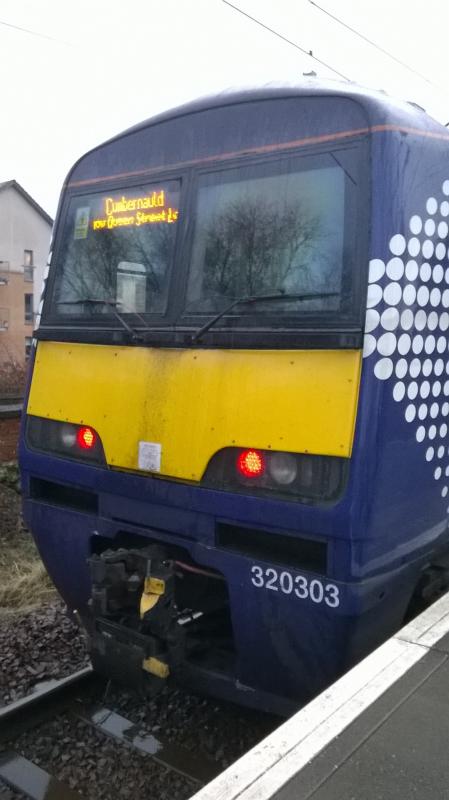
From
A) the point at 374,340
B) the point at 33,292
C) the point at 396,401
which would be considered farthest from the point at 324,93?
the point at 33,292

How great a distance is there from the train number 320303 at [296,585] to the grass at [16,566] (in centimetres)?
289

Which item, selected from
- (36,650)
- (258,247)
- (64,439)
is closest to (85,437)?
(64,439)

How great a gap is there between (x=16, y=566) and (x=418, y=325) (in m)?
5.04

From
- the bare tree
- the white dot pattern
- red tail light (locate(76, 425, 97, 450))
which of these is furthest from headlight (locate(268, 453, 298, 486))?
red tail light (locate(76, 425, 97, 450))

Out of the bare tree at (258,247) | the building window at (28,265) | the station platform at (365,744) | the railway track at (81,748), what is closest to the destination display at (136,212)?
the bare tree at (258,247)

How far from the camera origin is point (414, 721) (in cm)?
256

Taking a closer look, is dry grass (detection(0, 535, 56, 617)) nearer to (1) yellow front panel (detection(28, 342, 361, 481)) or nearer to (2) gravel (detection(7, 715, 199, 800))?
(2) gravel (detection(7, 715, 199, 800))

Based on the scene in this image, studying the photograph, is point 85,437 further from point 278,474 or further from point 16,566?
point 16,566

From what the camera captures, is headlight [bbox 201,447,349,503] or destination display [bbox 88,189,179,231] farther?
destination display [bbox 88,189,179,231]

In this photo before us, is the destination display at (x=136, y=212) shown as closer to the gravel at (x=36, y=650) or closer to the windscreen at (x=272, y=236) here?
the windscreen at (x=272, y=236)

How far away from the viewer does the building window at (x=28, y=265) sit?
4188cm

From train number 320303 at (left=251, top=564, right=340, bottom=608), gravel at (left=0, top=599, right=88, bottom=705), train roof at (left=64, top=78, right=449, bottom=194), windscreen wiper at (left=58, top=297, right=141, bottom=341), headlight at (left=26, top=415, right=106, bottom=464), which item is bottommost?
gravel at (left=0, top=599, right=88, bottom=705)

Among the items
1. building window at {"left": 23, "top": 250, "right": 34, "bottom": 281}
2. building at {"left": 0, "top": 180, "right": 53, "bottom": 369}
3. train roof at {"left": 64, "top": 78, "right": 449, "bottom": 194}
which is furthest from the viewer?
building window at {"left": 23, "top": 250, "right": 34, "bottom": 281}

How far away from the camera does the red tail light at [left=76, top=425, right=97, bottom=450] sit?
370 centimetres
